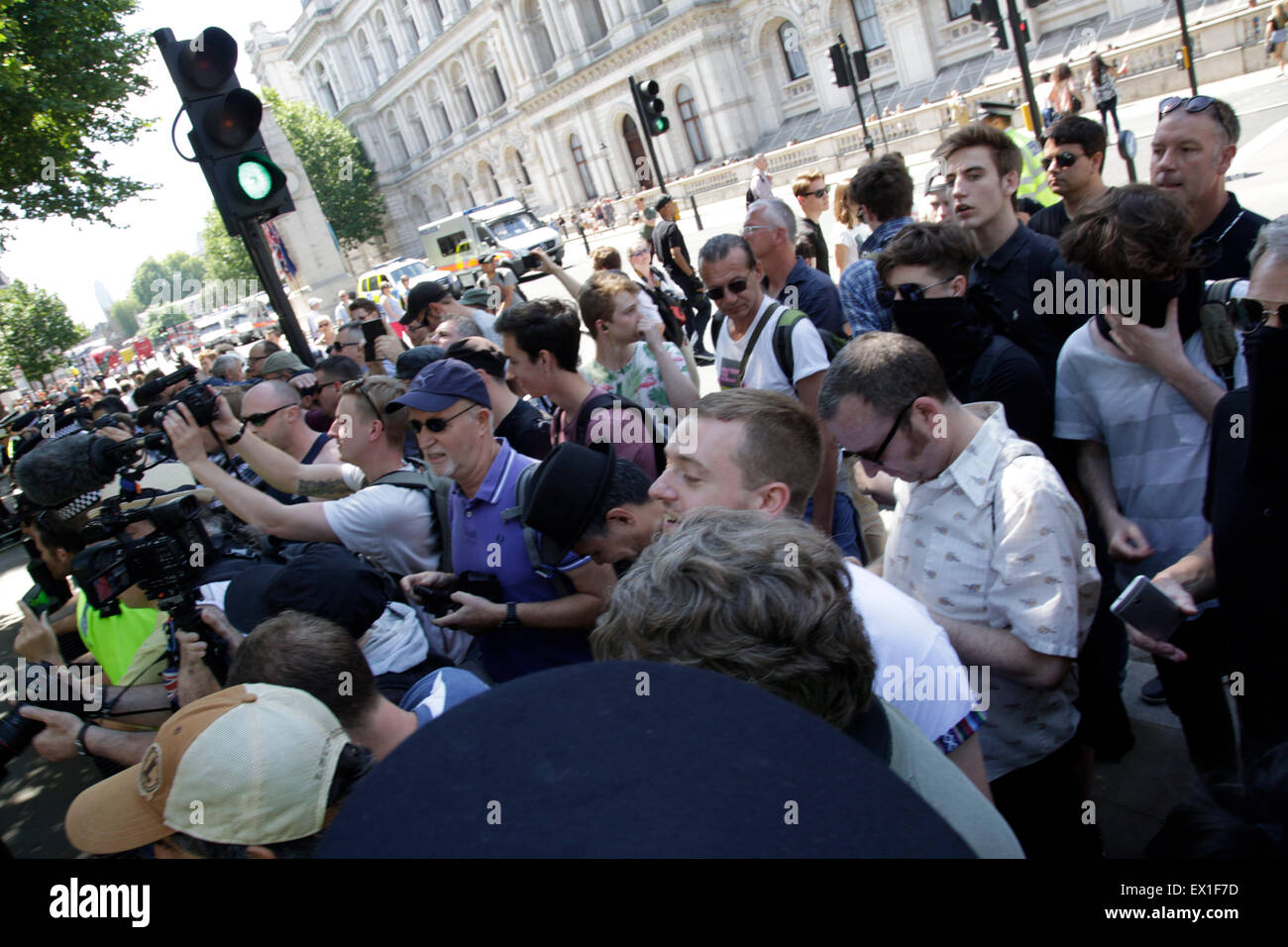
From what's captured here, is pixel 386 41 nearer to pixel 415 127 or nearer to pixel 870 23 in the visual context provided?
pixel 415 127

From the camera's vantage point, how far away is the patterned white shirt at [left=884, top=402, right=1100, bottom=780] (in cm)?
186

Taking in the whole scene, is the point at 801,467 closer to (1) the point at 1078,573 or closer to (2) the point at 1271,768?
(1) the point at 1078,573

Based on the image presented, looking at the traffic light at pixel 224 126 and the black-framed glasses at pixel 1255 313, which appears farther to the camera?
the traffic light at pixel 224 126

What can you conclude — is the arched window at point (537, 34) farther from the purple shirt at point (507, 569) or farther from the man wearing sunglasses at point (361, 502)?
the purple shirt at point (507, 569)

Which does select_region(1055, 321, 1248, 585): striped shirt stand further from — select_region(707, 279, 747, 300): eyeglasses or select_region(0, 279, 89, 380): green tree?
select_region(0, 279, 89, 380): green tree

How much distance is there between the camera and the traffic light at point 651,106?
1210 centimetres

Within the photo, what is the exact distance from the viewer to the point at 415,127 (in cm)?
6238

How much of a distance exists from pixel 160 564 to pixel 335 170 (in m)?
59.5

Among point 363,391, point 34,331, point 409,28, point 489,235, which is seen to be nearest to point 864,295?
point 363,391

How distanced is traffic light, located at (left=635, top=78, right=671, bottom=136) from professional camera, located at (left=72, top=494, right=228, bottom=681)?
10771 millimetres

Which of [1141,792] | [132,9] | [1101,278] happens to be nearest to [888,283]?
[1101,278]

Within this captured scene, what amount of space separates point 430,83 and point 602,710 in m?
65.5

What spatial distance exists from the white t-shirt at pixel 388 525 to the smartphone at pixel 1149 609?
2.34 m

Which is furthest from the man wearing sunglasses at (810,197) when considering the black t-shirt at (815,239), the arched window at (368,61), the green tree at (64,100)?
the arched window at (368,61)
